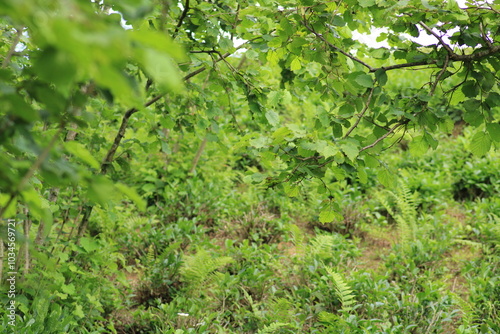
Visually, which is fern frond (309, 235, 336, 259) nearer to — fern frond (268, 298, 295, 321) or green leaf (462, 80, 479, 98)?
fern frond (268, 298, 295, 321)

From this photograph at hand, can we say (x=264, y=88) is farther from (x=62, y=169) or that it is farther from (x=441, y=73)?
(x=62, y=169)

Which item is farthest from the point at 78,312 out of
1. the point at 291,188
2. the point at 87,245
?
the point at 291,188

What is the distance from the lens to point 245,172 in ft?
9.16

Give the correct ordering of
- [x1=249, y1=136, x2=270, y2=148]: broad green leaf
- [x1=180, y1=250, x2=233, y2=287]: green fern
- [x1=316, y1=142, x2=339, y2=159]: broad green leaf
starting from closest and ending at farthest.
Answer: [x1=316, y1=142, x2=339, y2=159]: broad green leaf, [x1=249, y1=136, x2=270, y2=148]: broad green leaf, [x1=180, y1=250, x2=233, y2=287]: green fern

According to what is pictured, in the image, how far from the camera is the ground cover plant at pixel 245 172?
0.88 meters

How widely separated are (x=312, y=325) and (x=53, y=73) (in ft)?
11.1

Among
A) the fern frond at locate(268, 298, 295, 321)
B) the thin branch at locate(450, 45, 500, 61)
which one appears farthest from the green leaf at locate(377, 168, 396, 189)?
the fern frond at locate(268, 298, 295, 321)

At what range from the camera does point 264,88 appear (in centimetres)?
271

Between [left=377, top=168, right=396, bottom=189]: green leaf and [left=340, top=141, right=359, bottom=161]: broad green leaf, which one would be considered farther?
[left=377, top=168, right=396, bottom=189]: green leaf

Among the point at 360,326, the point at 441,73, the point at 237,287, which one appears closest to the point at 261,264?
the point at 237,287

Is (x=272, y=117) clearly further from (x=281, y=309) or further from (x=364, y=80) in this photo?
(x=281, y=309)

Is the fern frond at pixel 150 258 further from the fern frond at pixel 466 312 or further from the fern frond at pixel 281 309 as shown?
the fern frond at pixel 466 312

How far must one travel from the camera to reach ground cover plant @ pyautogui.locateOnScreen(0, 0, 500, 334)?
88cm

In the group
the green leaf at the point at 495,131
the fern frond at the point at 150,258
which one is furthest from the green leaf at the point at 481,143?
the fern frond at the point at 150,258
